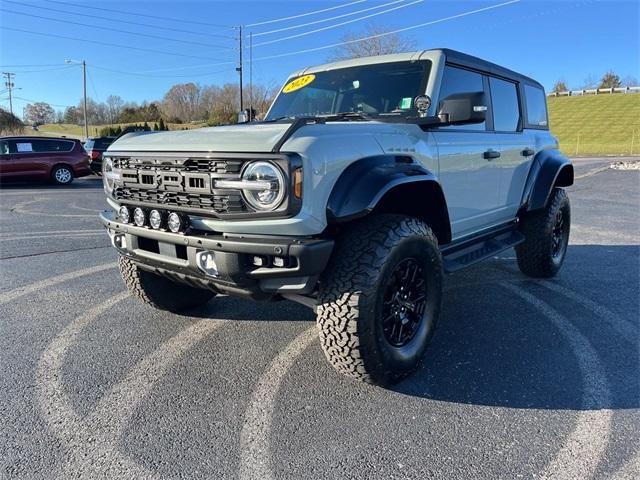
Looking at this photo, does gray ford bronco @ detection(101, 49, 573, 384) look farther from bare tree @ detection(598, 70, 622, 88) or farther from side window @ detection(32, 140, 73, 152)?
A: bare tree @ detection(598, 70, 622, 88)

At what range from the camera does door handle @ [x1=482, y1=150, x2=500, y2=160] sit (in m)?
3.98

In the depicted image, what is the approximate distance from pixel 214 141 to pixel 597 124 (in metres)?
61.6

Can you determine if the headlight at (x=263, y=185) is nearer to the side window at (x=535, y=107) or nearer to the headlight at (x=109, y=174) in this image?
the headlight at (x=109, y=174)

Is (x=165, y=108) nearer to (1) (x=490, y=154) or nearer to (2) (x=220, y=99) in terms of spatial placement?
(2) (x=220, y=99)

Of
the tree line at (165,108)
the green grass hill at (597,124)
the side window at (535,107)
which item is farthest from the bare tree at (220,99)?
the side window at (535,107)

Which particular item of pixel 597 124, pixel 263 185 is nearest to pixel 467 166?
pixel 263 185

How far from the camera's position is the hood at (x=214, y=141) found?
2520 mm

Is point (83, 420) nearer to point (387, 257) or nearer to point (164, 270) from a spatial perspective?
point (164, 270)

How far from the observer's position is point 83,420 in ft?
8.29

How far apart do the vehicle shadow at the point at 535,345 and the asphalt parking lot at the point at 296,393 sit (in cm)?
1

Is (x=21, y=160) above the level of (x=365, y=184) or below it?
above

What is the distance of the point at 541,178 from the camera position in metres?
4.95

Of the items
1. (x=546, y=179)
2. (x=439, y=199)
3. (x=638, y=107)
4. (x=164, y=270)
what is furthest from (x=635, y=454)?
(x=638, y=107)

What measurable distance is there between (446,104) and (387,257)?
109cm
